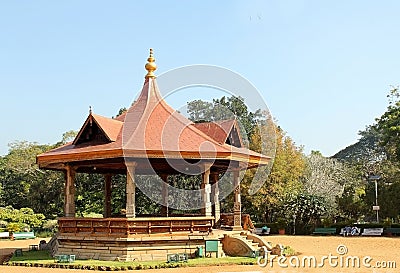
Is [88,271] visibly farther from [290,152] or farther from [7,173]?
[7,173]

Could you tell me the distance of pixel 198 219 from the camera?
1691 centimetres

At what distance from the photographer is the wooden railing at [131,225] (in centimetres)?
1597

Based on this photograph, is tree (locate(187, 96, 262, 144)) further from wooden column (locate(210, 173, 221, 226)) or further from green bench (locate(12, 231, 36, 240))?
wooden column (locate(210, 173, 221, 226))

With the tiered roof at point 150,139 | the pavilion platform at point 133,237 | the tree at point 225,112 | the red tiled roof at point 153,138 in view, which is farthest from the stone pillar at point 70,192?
the tree at point 225,112

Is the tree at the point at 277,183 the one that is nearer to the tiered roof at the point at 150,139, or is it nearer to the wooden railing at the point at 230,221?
the wooden railing at the point at 230,221

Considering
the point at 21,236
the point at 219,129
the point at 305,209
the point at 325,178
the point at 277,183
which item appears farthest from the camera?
the point at 325,178

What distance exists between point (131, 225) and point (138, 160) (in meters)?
2.66

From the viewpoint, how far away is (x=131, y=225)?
15.9 m

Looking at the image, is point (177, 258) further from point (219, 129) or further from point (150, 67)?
point (150, 67)

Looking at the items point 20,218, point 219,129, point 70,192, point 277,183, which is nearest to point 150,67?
point 219,129

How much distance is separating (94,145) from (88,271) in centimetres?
475

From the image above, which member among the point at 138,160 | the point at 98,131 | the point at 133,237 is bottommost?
the point at 133,237

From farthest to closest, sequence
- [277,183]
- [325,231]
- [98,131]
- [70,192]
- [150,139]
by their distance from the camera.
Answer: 1. [277,183]
2. [325,231]
3. [70,192]
4. [98,131]
5. [150,139]

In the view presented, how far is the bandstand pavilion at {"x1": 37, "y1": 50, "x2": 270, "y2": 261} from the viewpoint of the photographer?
52.6ft
